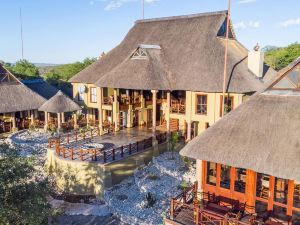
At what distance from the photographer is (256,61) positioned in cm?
2291

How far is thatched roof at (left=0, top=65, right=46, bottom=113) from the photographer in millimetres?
29047

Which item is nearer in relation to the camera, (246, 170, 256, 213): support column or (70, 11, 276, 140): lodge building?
(246, 170, 256, 213): support column

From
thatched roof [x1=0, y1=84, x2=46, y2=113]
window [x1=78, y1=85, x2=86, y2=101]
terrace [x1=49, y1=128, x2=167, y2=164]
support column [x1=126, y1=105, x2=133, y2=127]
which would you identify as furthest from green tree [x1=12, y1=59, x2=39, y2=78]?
support column [x1=126, y1=105, x2=133, y2=127]

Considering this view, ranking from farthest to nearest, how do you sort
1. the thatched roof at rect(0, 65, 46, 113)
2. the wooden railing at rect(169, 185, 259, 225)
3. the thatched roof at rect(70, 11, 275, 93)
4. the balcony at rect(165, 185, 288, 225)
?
the thatched roof at rect(0, 65, 46, 113) < the thatched roof at rect(70, 11, 275, 93) < the balcony at rect(165, 185, 288, 225) < the wooden railing at rect(169, 185, 259, 225)

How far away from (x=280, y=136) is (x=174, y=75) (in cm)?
1352

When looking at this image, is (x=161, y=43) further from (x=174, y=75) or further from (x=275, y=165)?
(x=275, y=165)

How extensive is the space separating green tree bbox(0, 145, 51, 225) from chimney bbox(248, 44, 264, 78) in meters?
17.9

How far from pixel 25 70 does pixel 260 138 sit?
49.1 metres

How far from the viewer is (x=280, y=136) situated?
11.1 metres

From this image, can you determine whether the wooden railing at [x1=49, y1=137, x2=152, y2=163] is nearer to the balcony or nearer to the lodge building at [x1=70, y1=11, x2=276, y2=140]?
the lodge building at [x1=70, y1=11, x2=276, y2=140]

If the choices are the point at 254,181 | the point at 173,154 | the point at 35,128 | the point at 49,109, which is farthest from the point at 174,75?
the point at 35,128

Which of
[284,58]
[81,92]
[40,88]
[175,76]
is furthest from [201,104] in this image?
[284,58]

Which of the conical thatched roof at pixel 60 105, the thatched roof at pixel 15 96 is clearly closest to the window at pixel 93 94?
the conical thatched roof at pixel 60 105

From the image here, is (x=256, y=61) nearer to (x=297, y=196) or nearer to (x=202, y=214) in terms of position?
(x=297, y=196)
